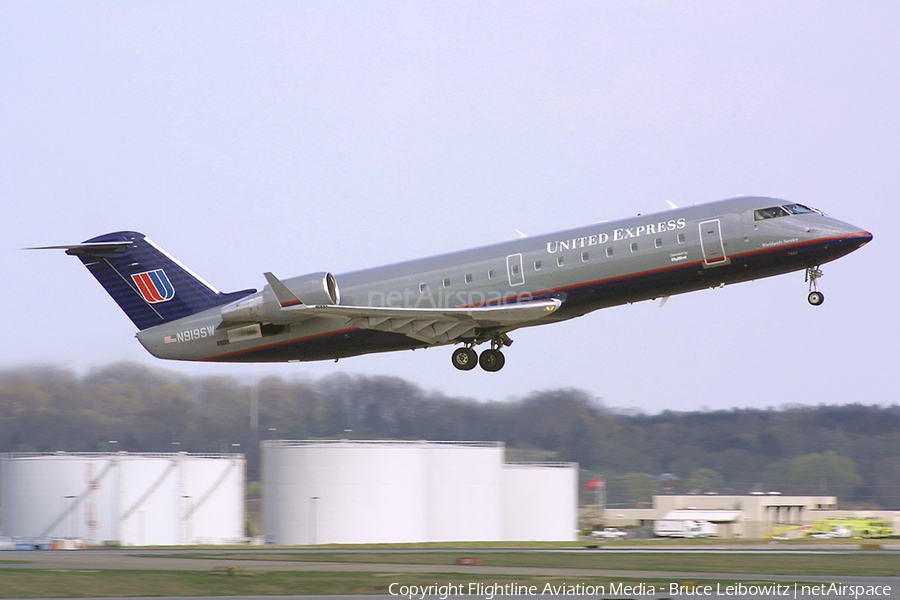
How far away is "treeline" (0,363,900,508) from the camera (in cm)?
4669

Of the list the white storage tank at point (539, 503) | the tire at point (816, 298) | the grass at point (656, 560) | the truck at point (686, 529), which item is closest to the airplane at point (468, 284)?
the tire at point (816, 298)

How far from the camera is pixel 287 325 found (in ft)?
87.1

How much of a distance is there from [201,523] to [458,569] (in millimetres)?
27903

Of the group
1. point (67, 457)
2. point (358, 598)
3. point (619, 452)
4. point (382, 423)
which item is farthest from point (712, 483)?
point (358, 598)

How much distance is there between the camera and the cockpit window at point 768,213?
78.8 ft

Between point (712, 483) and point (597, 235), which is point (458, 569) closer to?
point (597, 235)

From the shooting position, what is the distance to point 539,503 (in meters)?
51.8

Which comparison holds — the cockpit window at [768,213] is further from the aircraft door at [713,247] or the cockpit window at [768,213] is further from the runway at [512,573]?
the runway at [512,573]

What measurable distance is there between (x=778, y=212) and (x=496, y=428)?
35615 millimetres

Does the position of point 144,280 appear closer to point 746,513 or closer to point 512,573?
point 512,573

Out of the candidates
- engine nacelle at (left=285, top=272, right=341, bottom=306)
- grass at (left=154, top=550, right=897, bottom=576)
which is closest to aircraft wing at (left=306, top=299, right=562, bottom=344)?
engine nacelle at (left=285, top=272, right=341, bottom=306)

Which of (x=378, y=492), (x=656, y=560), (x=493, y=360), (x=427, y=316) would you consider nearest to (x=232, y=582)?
(x=427, y=316)

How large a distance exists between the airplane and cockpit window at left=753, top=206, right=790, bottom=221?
28 millimetres

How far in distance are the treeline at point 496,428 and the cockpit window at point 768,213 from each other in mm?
29111
